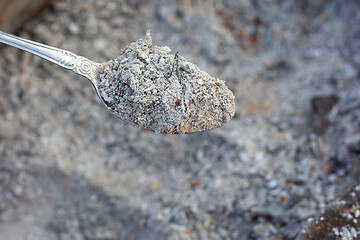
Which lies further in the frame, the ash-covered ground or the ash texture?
the ash-covered ground

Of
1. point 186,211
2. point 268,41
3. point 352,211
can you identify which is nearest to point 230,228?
point 186,211

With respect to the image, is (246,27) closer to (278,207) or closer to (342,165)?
(342,165)

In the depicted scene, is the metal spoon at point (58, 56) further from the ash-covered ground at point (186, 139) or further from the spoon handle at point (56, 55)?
the ash-covered ground at point (186, 139)

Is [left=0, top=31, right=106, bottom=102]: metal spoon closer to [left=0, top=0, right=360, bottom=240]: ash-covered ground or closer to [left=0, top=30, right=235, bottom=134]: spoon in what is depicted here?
[left=0, top=30, right=235, bottom=134]: spoon

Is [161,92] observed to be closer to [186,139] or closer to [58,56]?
[58,56]

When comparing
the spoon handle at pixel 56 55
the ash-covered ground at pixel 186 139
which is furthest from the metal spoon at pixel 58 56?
the ash-covered ground at pixel 186 139

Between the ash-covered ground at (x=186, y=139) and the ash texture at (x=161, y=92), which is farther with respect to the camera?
the ash-covered ground at (x=186, y=139)

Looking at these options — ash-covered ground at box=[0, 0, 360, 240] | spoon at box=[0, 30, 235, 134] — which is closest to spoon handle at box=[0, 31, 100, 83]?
spoon at box=[0, 30, 235, 134]
